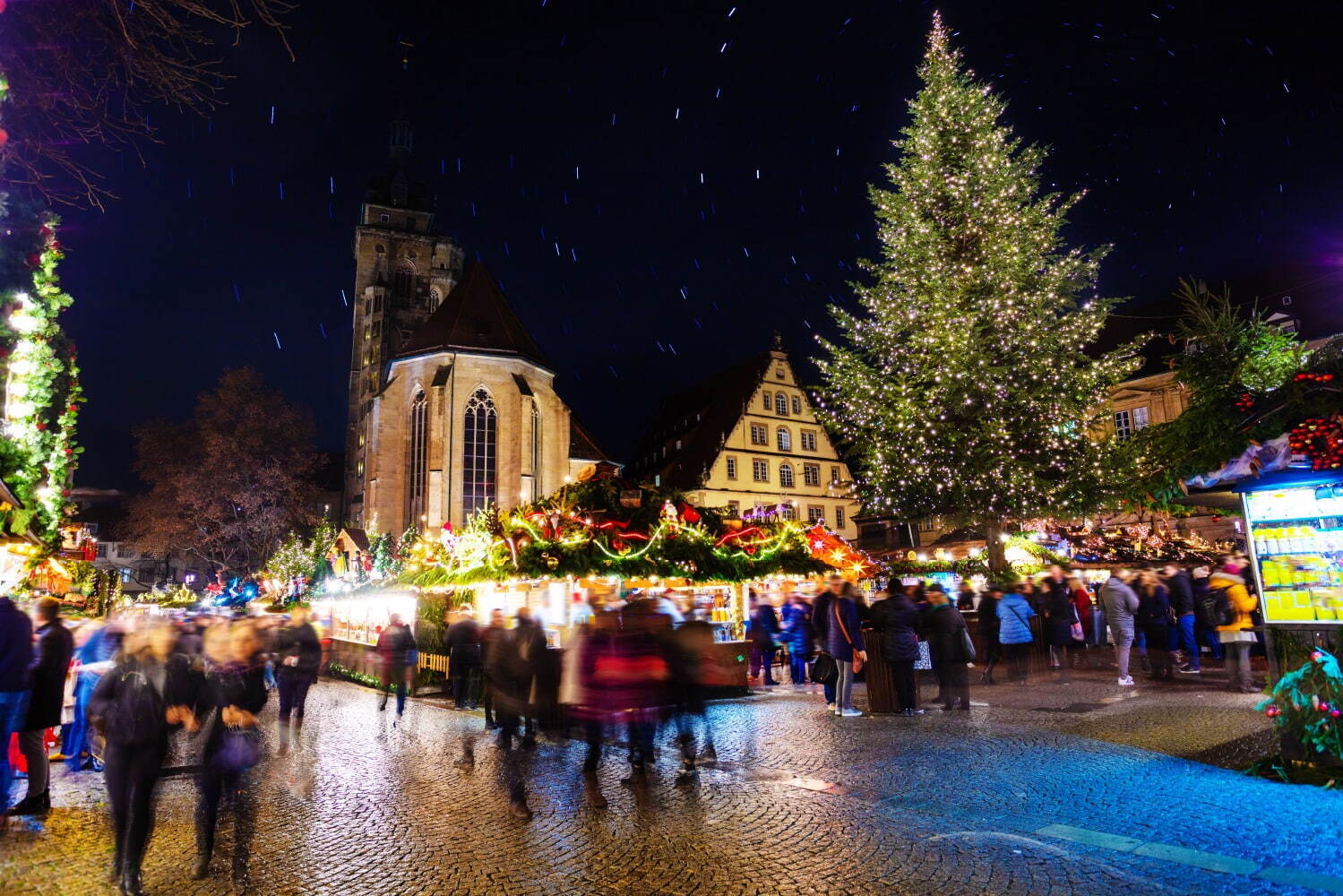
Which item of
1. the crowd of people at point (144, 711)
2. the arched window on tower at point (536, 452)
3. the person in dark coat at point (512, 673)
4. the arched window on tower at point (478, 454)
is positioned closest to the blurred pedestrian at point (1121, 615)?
the person in dark coat at point (512, 673)

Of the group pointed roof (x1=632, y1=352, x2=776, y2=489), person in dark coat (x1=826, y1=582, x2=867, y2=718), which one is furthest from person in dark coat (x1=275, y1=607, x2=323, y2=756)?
pointed roof (x1=632, y1=352, x2=776, y2=489)

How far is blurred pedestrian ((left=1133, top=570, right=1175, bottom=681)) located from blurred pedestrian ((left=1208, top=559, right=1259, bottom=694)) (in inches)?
49.5

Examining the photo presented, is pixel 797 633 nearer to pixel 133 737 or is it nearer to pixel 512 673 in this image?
pixel 512 673

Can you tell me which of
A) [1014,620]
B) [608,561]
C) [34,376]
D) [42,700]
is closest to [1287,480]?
[1014,620]

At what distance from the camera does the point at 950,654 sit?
11.5 m

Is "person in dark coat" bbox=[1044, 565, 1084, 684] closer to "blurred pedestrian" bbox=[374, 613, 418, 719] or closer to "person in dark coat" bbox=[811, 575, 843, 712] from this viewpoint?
"person in dark coat" bbox=[811, 575, 843, 712]

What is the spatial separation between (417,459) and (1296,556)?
122ft

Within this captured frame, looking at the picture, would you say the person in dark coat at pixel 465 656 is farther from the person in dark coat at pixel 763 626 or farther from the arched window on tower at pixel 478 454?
the arched window on tower at pixel 478 454

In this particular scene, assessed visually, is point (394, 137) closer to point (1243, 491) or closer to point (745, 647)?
point (745, 647)

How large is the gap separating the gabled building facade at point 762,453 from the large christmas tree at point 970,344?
682 inches

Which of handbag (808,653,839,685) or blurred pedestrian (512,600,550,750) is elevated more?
blurred pedestrian (512,600,550,750)

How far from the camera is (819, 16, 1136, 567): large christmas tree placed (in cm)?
2059

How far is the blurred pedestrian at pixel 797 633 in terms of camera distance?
15133 mm

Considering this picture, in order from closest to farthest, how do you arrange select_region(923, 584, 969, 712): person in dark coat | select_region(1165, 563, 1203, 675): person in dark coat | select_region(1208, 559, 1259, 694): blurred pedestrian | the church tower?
select_region(923, 584, 969, 712): person in dark coat < select_region(1208, 559, 1259, 694): blurred pedestrian < select_region(1165, 563, 1203, 675): person in dark coat < the church tower
